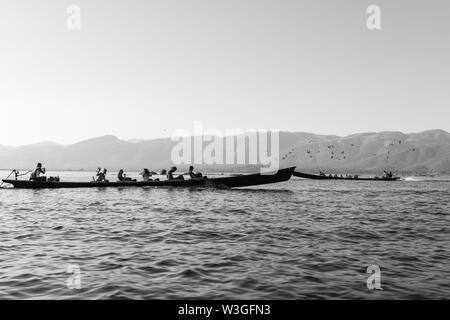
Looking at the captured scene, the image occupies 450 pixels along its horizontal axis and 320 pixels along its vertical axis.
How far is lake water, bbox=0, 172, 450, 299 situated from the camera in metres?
9.62

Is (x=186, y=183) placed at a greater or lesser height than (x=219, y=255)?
greater

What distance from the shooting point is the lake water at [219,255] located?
31.6ft

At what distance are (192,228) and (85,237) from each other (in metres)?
4.97

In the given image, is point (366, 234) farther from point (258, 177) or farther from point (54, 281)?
point (258, 177)

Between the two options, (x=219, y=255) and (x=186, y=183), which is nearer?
(x=219, y=255)

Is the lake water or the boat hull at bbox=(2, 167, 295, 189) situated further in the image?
the boat hull at bbox=(2, 167, 295, 189)

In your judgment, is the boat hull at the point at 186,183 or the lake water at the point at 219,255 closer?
the lake water at the point at 219,255

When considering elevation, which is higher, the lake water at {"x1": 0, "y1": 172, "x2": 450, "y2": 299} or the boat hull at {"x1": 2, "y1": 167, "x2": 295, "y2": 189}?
the boat hull at {"x1": 2, "y1": 167, "x2": 295, "y2": 189}

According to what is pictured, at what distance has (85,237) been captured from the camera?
16422 mm

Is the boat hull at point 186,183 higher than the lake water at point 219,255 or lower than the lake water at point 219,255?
higher

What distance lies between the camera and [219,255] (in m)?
13.3
